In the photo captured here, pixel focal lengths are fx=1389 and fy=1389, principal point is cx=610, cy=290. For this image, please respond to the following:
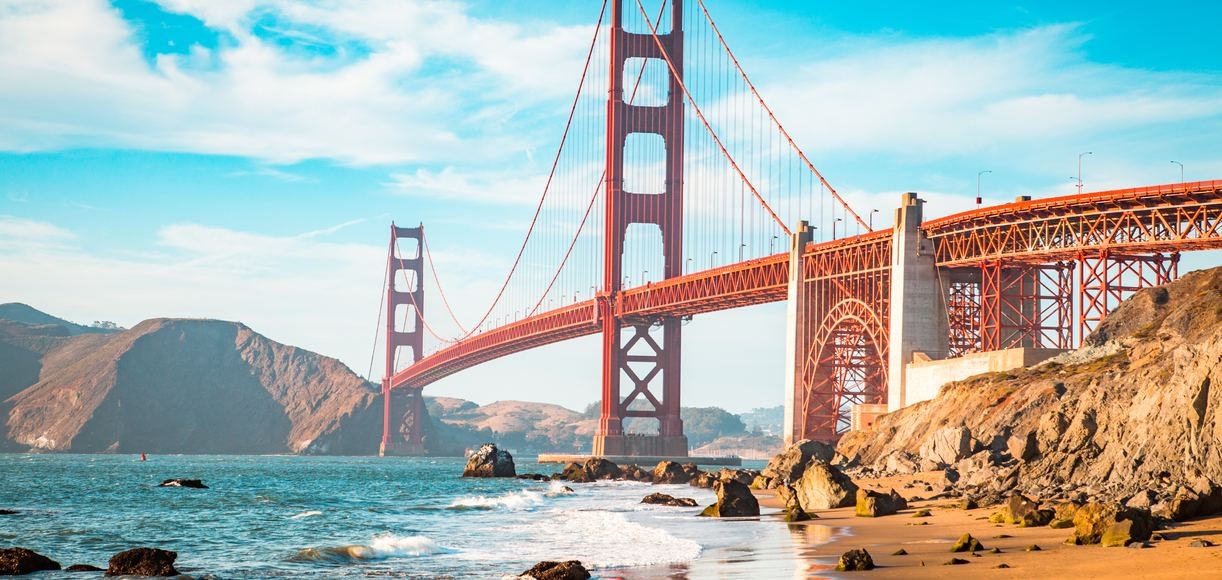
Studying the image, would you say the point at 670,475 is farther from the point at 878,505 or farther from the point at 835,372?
the point at 878,505

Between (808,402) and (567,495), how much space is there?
18332 millimetres

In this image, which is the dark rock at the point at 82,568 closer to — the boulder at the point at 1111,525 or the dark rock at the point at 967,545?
the dark rock at the point at 967,545

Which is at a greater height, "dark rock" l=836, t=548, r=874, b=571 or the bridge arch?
the bridge arch

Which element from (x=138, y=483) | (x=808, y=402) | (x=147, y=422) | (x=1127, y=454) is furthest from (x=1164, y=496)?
(x=147, y=422)

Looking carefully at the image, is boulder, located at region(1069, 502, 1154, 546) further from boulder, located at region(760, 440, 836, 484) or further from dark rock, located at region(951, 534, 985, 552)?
boulder, located at region(760, 440, 836, 484)

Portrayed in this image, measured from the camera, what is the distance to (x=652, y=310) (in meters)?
89.0

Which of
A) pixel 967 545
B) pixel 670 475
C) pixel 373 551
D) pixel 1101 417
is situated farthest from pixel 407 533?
pixel 670 475

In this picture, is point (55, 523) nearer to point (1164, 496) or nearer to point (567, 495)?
point (567, 495)

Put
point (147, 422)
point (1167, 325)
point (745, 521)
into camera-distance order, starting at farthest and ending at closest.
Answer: point (147, 422) → point (1167, 325) → point (745, 521)

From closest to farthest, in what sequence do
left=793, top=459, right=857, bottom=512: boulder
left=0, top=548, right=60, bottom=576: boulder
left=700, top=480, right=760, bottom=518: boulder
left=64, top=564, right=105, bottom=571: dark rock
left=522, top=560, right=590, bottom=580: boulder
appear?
left=522, top=560, right=590, bottom=580: boulder
left=0, top=548, right=60, bottom=576: boulder
left=64, top=564, right=105, bottom=571: dark rock
left=793, top=459, right=857, bottom=512: boulder
left=700, top=480, right=760, bottom=518: boulder

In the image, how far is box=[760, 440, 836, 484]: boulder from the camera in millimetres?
54094

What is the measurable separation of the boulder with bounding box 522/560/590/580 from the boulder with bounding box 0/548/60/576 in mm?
9465

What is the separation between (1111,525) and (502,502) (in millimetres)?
30728

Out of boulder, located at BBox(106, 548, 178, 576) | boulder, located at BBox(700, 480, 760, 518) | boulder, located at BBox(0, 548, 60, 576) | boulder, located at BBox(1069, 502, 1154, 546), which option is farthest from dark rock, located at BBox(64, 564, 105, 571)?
boulder, located at BBox(1069, 502, 1154, 546)
